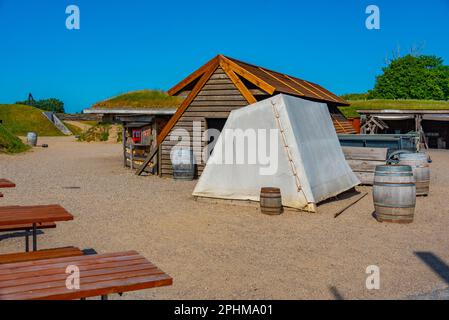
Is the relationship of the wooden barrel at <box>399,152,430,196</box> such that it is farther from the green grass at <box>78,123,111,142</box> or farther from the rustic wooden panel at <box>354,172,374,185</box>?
the green grass at <box>78,123,111,142</box>

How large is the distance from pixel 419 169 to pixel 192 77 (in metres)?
7.77

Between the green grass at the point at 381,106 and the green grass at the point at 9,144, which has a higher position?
the green grass at the point at 381,106

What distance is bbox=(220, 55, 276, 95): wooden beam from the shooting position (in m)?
13.4

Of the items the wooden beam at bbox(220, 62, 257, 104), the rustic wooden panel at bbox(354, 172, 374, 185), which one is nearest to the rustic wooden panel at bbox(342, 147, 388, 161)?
the rustic wooden panel at bbox(354, 172, 374, 185)

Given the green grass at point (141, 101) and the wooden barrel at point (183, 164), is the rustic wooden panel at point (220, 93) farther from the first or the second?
the green grass at point (141, 101)

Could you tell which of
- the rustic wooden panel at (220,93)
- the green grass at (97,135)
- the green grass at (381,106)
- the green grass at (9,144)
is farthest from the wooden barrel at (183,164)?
the green grass at (97,135)

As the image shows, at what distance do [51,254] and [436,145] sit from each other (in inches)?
1398

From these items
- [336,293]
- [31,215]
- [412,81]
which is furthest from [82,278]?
[412,81]

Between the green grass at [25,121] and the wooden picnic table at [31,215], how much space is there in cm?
5047

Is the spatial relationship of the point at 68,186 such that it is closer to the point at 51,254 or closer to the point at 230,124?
the point at 230,124

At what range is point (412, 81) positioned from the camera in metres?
58.4

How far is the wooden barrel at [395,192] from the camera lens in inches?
327

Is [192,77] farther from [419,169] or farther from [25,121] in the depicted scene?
[25,121]
